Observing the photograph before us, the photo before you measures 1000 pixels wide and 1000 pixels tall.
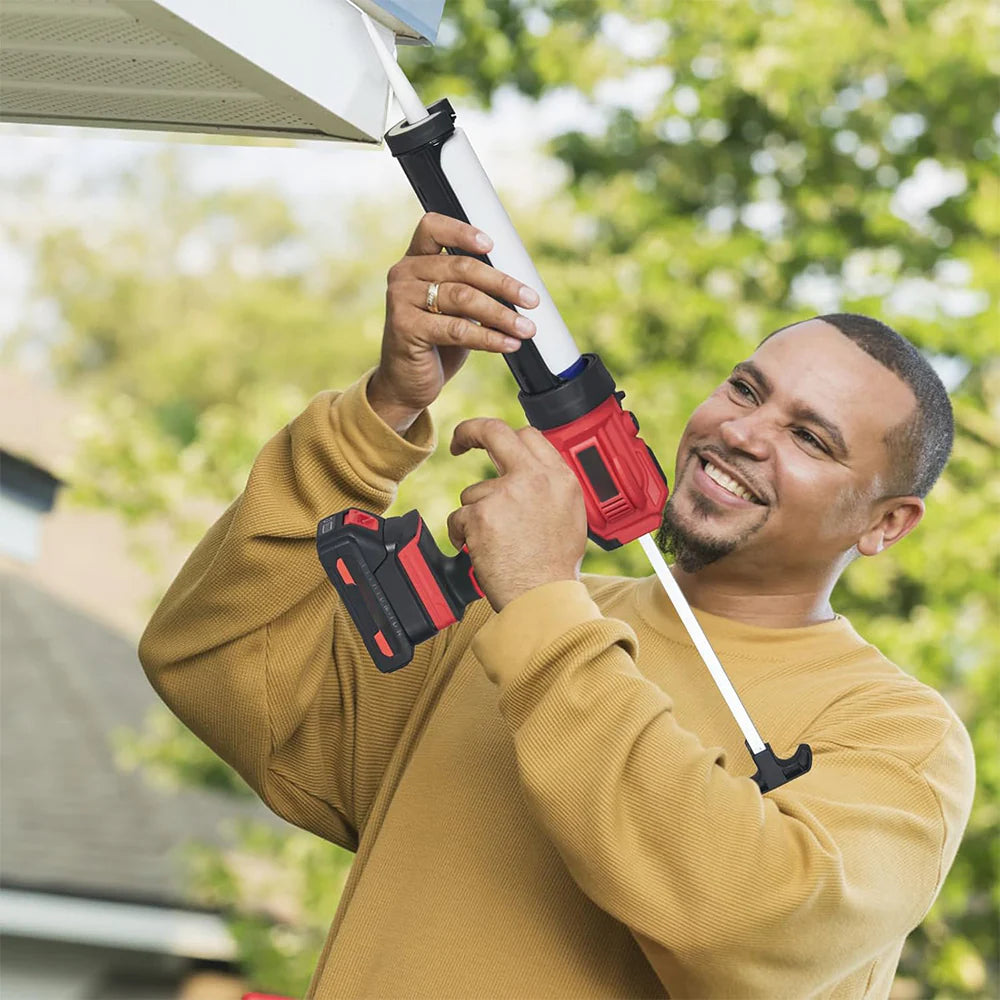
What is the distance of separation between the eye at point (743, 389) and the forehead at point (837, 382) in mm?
35

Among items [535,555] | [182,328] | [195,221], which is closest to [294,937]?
[535,555]

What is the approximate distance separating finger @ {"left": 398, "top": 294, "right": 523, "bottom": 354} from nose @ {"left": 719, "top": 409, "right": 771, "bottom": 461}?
1.45 ft

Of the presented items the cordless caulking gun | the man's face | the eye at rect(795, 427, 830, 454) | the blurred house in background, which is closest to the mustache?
the man's face

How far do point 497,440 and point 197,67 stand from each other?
54cm

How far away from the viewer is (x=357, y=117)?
5.12ft

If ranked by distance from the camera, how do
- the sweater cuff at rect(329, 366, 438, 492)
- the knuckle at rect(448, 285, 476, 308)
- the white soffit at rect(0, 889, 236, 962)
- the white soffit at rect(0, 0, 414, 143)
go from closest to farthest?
the white soffit at rect(0, 0, 414, 143)
the knuckle at rect(448, 285, 476, 308)
the sweater cuff at rect(329, 366, 438, 492)
the white soffit at rect(0, 889, 236, 962)

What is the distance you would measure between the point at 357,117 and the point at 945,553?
4367 mm

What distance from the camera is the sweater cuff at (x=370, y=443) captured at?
1.94 metres

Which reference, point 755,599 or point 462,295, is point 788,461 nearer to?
point 755,599

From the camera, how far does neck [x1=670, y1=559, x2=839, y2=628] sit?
2.13m

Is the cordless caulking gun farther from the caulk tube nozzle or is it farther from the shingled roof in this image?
the shingled roof

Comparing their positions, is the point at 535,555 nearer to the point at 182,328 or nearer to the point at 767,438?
the point at 767,438

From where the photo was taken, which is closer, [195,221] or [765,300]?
[765,300]

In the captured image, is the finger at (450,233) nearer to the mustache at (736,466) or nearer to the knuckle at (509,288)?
the knuckle at (509,288)
